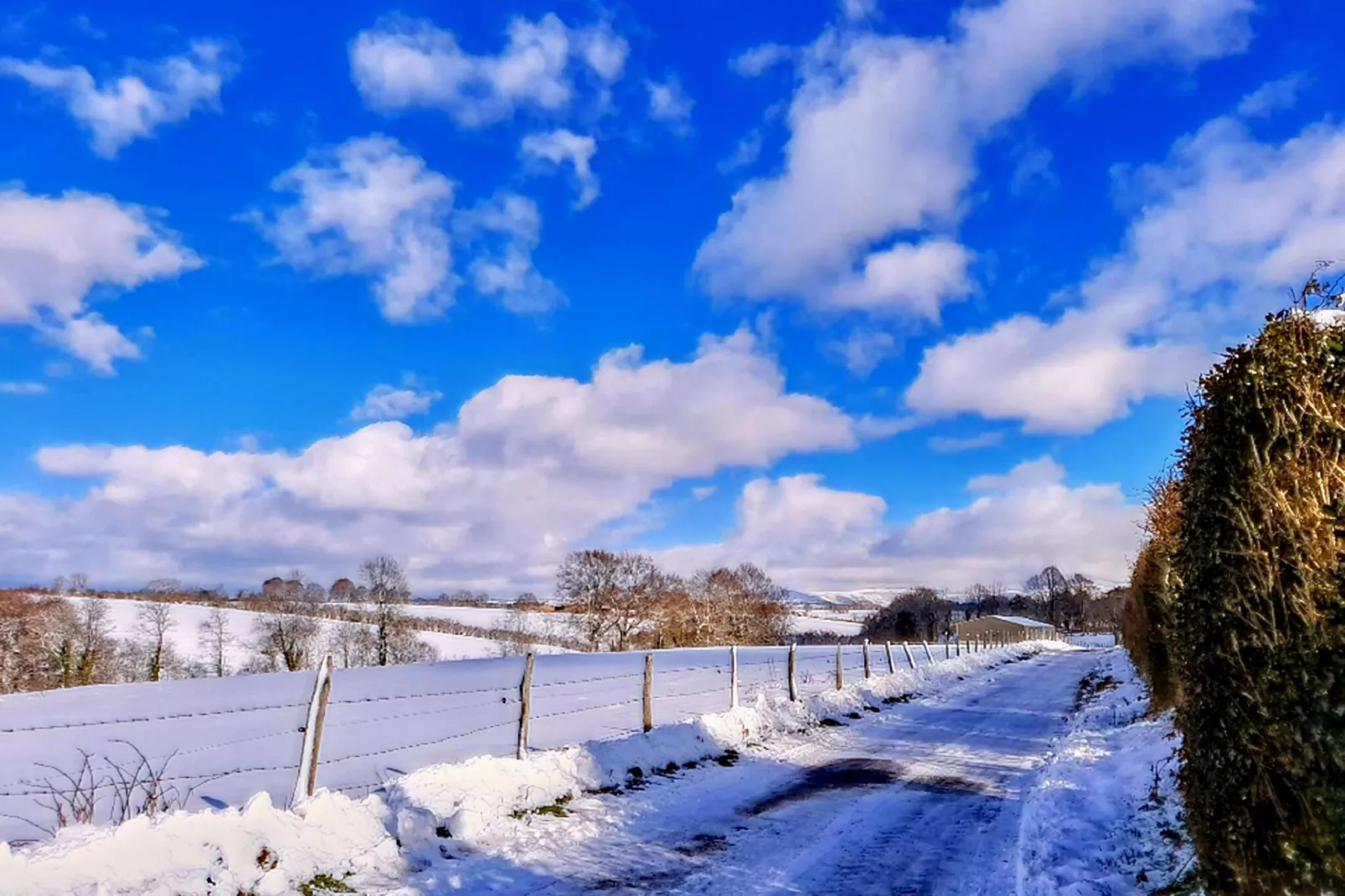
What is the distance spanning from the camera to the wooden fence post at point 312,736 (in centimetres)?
752

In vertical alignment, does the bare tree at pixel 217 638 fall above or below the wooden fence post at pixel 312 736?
below

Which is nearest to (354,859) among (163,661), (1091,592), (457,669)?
(457,669)

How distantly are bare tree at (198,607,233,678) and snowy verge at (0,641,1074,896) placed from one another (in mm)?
81890

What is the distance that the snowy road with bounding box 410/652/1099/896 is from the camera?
6.62 metres

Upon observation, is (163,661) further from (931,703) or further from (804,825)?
(804,825)

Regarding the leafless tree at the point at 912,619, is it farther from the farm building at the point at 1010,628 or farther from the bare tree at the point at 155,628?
the bare tree at the point at 155,628

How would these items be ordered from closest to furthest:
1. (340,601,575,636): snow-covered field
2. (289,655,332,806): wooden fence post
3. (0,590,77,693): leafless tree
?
1. (289,655,332,806): wooden fence post
2. (0,590,77,693): leafless tree
3. (340,601,575,636): snow-covered field

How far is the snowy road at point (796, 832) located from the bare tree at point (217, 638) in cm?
8187

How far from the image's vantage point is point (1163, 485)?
13734mm

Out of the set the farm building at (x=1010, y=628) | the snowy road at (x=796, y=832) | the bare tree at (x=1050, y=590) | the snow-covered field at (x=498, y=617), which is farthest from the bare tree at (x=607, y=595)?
the bare tree at (x=1050, y=590)

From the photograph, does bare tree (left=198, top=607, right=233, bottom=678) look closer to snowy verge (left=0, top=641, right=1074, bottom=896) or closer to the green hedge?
snowy verge (left=0, top=641, right=1074, bottom=896)

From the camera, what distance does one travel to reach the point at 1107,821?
7.75 m

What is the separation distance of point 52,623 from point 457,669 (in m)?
37.9

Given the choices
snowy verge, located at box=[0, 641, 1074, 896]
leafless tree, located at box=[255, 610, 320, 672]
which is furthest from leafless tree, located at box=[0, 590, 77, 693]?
snowy verge, located at box=[0, 641, 1074, 896]
